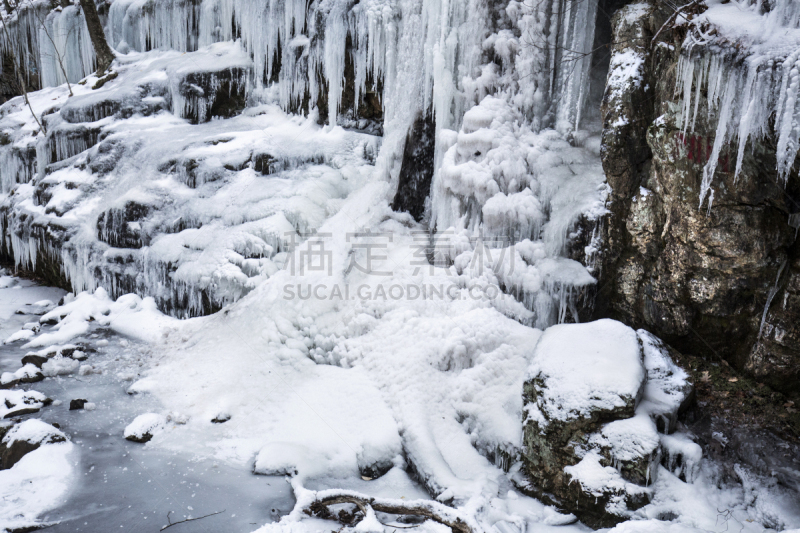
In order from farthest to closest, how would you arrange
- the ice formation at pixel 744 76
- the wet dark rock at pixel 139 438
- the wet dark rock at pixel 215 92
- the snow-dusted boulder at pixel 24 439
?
the wet dark rock at pixel 215 92 → the wet dark rock at pixel 139 438 → the snow-dusted boulder at pixel 24 439 → the ice formation at pixel 744 76

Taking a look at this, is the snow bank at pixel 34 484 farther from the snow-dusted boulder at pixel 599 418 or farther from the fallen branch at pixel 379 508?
the snow-dusted boulder at pixel 599 418

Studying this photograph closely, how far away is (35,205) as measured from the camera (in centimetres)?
887

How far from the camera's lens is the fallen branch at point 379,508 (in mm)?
3209

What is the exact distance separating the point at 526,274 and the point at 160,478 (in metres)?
3.75

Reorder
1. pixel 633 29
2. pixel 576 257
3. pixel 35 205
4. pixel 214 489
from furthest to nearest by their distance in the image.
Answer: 1. pixel 35 205
2. pixel 576 257
3. pixel 633 29
4. pixel 214 489

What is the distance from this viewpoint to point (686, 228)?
403 cm

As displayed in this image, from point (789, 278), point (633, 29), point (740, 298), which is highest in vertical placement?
point (633, 29)

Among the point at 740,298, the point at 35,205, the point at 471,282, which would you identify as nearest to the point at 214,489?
the point at 471,282

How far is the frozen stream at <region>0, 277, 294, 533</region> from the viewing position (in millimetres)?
3363

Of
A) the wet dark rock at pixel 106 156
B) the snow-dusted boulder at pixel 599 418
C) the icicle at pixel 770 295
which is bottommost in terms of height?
the snow-dusted boulder at pixel 599 418

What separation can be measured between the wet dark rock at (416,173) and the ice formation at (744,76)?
11.3 feet

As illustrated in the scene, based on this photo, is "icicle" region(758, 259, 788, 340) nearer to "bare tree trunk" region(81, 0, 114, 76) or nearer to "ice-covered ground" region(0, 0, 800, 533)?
"ice-covered ground" region(0, 0, 800, 533)

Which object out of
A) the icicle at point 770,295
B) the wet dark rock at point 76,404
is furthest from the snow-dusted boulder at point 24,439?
the icicle at point 770,295

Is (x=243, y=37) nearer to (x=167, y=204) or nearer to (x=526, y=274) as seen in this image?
(x=167, y=204)
